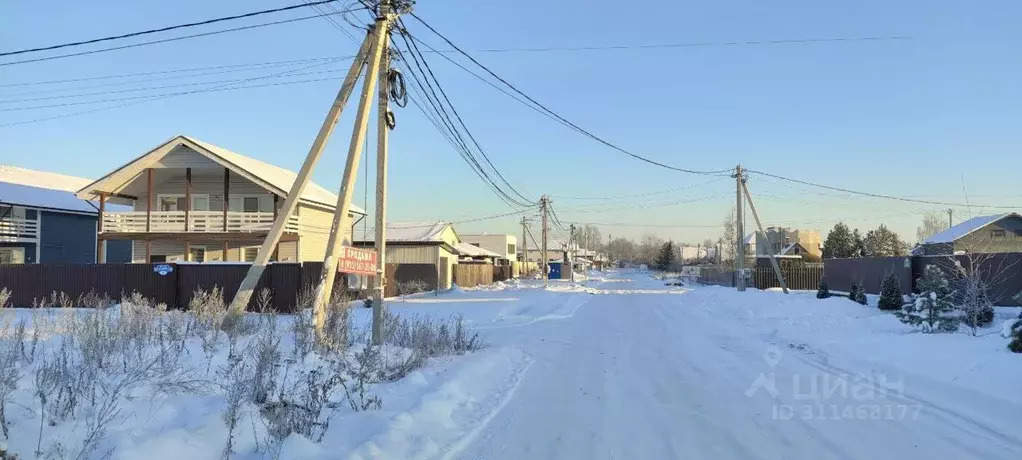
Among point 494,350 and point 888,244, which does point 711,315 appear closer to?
point 494,350

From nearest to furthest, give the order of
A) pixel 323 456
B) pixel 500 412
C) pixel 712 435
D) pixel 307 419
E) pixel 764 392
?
pixel 323 456 → pixel 307 419 → pixel 712 435 → pixel 500 412 → pixel 764 392

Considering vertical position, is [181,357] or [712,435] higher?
[181,357]

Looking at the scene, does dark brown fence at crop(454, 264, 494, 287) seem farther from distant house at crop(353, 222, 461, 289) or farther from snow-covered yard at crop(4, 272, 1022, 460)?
snow-covered yard at crop(4, 272, 1022, 460)

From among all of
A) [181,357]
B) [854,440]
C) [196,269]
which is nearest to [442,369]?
[181,357]

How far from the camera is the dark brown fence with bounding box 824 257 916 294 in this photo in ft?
87.9

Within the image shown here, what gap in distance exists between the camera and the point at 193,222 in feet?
101

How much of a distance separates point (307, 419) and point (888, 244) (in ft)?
252

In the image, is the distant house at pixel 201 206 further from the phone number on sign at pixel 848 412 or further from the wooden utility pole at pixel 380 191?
the phone number on sign at pixel 848 412

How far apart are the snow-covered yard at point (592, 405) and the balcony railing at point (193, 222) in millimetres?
19798

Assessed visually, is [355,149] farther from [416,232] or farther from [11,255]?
[416,232]

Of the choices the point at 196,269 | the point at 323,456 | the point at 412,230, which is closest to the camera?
the point at 323,456

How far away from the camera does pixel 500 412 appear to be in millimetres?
7418

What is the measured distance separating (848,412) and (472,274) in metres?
44.9

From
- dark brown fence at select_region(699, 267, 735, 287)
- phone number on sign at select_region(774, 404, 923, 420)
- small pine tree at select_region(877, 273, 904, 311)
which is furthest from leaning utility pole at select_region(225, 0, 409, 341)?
dark brown fence at select_region(699, 267, 735, 287)
